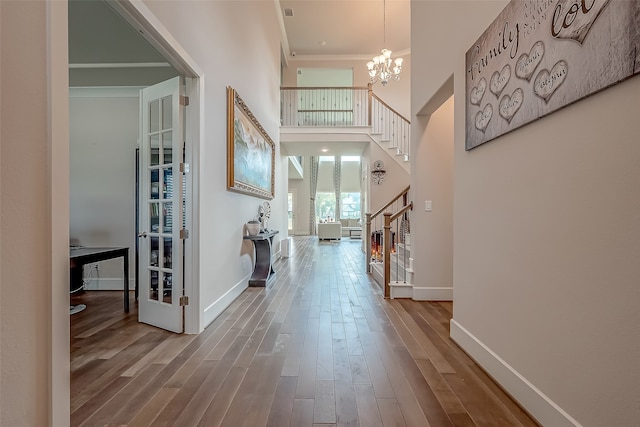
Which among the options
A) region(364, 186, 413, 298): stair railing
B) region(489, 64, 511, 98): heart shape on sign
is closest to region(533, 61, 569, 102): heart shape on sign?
region(489, 64, 511, 98): heart shape on sign

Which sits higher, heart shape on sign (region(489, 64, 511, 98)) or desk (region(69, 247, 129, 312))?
heart shape on sign (region(489, 64, 511, 98))

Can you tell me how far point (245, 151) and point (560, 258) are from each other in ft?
11.5

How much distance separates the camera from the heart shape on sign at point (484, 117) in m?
1.91

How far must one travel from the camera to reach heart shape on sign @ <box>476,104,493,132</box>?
1906 mm

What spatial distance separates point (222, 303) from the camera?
308cm

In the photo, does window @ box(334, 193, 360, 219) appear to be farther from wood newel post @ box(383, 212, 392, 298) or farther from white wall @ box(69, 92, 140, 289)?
white wall @ box(69, 92, 140, 289)

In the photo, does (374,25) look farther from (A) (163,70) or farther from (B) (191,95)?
(B) (191,95)

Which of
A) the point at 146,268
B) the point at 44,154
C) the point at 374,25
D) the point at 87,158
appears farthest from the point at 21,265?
the point at 374,25

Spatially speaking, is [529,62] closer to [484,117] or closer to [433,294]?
[484,117]

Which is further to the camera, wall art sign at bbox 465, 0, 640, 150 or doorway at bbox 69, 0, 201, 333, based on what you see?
doorway at bbox 69, 0, 201, 333

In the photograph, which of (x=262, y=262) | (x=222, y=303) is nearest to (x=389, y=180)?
(x=262, y=262)

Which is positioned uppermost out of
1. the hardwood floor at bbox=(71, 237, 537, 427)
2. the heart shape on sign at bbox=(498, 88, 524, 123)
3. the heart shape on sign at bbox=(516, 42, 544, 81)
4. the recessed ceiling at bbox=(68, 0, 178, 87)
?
the recessed ceiling at bbox=(68, 0, 178, 87)

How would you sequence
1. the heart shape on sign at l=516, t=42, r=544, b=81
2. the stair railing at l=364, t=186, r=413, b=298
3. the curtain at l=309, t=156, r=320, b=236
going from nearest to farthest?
the heart shape on sign at l=516, t=42, r=544, b=81, the stair railing at l=364, t=186, r=413, b=298, the curtain at l=309, t=156, r=320, b=236

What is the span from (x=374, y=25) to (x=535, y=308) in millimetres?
8668
